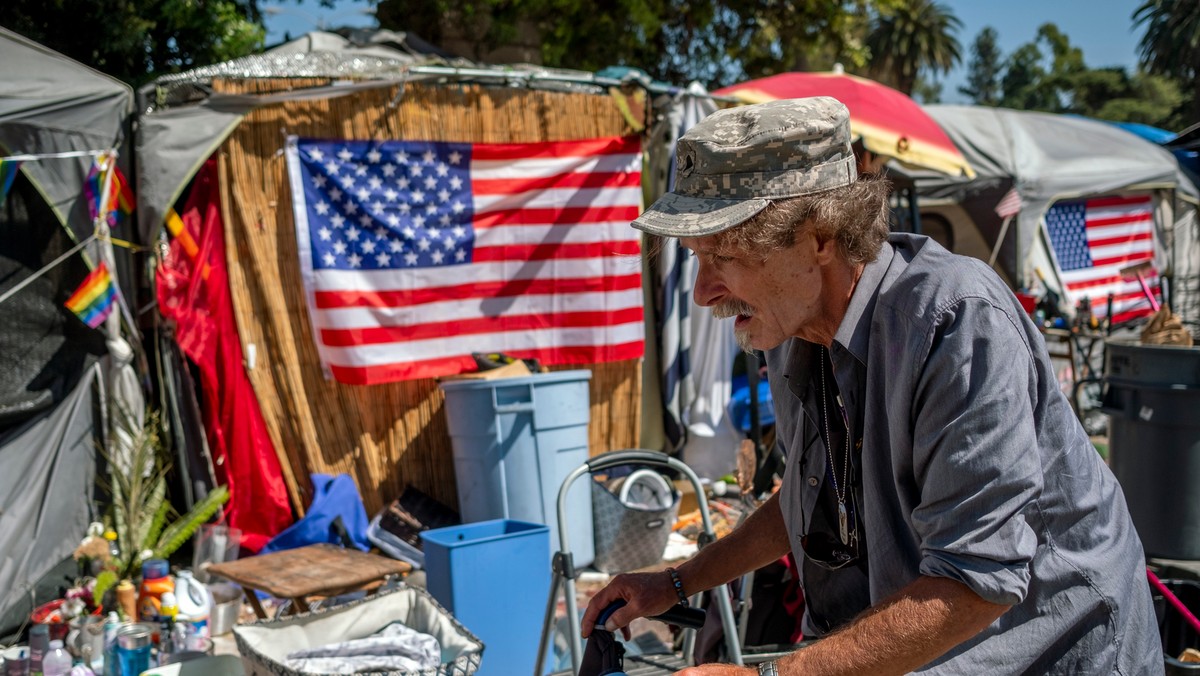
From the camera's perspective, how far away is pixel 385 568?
16.7 ft

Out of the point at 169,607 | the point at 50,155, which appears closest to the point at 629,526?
the point at 169,607

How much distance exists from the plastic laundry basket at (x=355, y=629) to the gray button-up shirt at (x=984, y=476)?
2.02 metres

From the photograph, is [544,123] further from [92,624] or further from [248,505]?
[92,624]

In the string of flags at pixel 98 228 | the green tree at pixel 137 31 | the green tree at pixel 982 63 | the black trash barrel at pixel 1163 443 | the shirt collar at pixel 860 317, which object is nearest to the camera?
the shirt collar at pixel 860 317

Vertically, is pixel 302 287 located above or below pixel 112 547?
above

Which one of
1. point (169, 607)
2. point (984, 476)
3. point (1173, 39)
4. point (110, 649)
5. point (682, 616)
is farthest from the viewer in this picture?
point (1173, 39)

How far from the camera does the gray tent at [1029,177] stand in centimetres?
1251

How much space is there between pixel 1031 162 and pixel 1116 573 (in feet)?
39.5

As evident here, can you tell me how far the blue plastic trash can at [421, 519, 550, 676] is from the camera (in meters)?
4.70

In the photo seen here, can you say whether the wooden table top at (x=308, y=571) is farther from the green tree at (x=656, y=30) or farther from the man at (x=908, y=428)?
the green tree at (x=656, y=30)

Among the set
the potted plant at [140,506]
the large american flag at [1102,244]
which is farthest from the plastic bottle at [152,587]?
the large american flag at [1102,244]

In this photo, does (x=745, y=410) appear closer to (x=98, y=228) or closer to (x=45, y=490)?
(x=98, y=228)

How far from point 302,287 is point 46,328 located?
1533 millimetres

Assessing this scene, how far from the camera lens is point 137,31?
8711 millimetres
